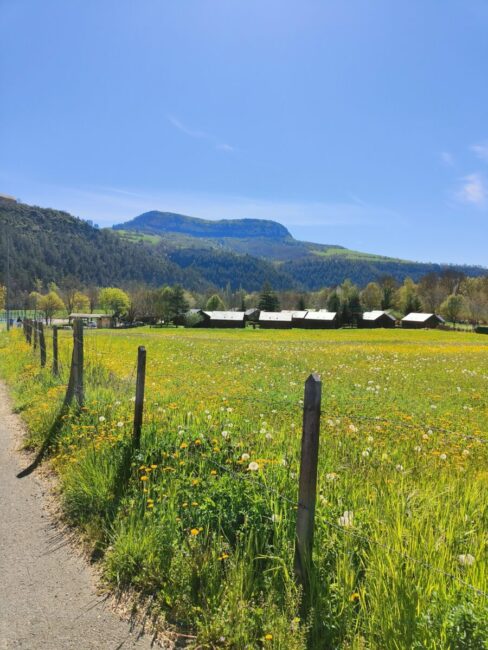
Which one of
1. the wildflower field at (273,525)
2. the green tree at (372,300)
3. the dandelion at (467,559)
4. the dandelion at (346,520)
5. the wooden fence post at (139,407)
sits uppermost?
the green tree at (372,300)

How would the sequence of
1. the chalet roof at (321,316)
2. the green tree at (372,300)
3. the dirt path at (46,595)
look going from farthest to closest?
the green tree at (372,300)
the chalet roof at (321,316)
the dirt path at (46,595)

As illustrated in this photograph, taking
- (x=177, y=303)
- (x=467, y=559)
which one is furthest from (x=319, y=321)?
(x=467, y=559)

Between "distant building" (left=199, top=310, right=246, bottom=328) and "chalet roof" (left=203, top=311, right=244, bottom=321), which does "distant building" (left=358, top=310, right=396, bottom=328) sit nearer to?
"distant building" (left=199, top=310, right=246, bottom=328)

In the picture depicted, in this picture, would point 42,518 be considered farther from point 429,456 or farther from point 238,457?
point 429,456

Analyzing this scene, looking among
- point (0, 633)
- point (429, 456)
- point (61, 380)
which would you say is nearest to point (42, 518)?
point (0, 633)

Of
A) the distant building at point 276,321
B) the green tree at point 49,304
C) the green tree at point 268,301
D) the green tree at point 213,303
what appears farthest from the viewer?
the green tree at point 213,303

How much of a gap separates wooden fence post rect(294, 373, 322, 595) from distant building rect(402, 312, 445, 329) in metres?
109

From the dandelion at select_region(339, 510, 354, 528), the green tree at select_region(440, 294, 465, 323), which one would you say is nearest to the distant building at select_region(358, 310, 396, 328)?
the green tree at select_region(440, 294, 465, 323)

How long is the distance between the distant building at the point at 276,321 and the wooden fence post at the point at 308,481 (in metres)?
97.3

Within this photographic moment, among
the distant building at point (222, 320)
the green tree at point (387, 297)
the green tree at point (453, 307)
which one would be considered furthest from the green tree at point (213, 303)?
the green tree at point (453, 307)

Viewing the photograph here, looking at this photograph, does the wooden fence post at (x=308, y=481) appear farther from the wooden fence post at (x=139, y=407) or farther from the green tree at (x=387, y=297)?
the green tree at (x=387, y=297)

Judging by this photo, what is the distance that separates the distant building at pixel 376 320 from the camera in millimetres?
107562

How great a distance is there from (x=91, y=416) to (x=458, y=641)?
21.4 feet

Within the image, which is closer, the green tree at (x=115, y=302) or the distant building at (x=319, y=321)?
the distant building at (x=319, y=321)
